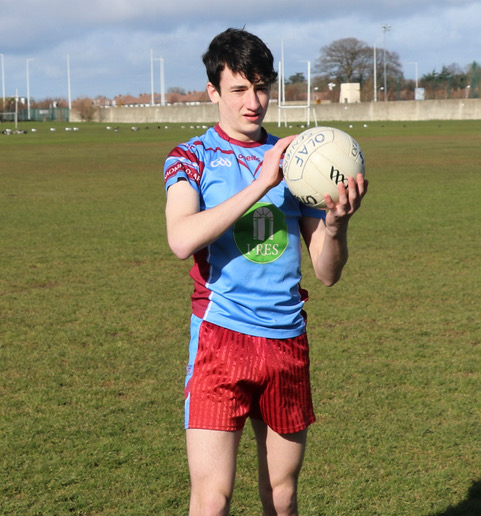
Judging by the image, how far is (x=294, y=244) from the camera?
10.3 ft

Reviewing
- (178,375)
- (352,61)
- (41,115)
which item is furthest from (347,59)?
(178,375)

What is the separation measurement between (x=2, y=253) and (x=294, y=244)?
8.89 metres

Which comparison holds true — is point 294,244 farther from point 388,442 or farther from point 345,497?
point 388,442

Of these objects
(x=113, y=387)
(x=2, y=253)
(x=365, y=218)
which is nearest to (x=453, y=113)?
(x=365, y=218)

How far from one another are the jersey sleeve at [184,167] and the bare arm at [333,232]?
0.51 metres

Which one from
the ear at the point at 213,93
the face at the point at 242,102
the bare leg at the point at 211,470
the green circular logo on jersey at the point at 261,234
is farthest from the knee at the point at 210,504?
the ear at the point at 213,93

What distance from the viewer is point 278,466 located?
3117 mm

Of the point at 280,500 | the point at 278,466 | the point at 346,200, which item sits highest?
the point at 346,200

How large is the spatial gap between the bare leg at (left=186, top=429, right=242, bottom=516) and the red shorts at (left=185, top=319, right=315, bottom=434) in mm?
43

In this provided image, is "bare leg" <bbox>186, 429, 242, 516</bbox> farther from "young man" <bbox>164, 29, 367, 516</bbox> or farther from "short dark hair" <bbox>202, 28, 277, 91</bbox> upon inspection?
"short dark hair" <bbox>202, 28, 277, 91</bbox>

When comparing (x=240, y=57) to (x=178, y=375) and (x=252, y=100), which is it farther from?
(x=178, y=375)

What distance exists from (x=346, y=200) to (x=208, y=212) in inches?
19.3


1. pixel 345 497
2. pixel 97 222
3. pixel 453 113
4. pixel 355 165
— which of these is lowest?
pixel 345 497

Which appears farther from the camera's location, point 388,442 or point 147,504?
point 388,442
